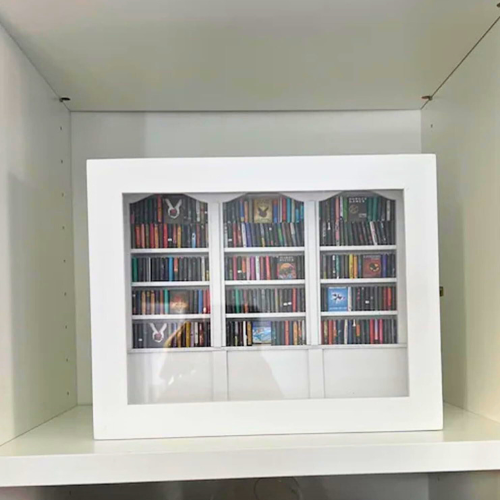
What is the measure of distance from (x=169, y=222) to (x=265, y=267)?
138 mm

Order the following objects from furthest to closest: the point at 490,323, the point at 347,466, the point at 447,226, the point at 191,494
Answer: the point at 191,494
the point at 447,226
the point at 490,323
the point at 347,466

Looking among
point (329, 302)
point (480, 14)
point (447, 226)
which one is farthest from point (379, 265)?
point (480, 14)

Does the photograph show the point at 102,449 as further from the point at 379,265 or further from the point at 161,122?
the point at 161,122

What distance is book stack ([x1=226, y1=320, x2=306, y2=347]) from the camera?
0.84 metres

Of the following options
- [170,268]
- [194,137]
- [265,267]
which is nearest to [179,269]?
[170,268]

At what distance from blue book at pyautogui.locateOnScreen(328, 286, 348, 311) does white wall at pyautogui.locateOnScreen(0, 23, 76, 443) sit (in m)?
0.41

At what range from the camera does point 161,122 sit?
116cm

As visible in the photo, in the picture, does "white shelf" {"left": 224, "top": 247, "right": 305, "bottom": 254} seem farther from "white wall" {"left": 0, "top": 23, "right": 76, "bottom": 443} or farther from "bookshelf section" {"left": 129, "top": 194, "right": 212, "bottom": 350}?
"white wall" {"left": 0, "top": 23, "right": 76, "bottom": 443}

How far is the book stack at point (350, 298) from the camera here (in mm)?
839

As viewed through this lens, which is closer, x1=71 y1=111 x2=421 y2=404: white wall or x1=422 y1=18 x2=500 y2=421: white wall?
x1=422 y1=18 x2=500 y2=421: white wall

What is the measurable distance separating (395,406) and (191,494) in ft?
1.68

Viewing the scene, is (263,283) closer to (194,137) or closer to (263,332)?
(263,332)

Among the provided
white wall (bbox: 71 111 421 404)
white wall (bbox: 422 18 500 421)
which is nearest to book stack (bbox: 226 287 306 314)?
white wall (bbox: 422 18 500 421)

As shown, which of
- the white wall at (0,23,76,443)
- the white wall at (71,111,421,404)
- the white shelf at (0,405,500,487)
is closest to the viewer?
the white shelf at (0,405,500,487)
